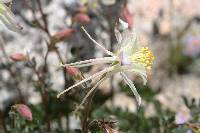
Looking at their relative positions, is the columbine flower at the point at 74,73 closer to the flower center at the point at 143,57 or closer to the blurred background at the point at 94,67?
the blurred background at the point at 94,67

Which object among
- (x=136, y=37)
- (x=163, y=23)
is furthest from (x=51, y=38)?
(x=163, y=23)

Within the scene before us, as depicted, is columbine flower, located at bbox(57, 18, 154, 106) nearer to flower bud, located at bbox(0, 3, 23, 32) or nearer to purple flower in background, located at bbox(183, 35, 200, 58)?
flower bud, located at bbox(0, 3, 23, 32)

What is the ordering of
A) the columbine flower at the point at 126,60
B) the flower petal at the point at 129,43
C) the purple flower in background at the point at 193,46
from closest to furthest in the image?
the columbine flower at the point at 126,60 → the flower petal at the point at 129,43 → the purple flower in background at the point at 193,46

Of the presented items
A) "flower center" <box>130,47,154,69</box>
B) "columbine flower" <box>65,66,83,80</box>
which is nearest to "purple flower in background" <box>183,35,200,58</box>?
"flower center" <box>130,47,154,69</box>

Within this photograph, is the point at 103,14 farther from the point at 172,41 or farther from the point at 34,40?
the point at 172,41

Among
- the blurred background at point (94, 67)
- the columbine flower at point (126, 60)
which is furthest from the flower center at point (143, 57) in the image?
the blurred background at point (94, 67)

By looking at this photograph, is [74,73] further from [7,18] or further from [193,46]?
[193,46]
